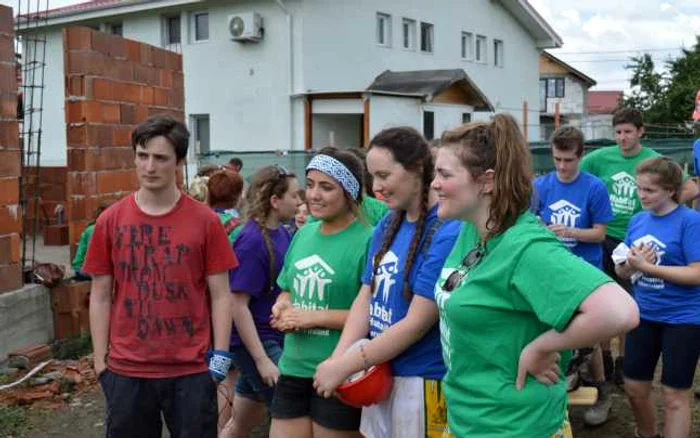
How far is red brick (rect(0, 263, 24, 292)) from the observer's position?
19.7ft

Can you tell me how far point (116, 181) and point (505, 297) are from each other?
19.9 feet

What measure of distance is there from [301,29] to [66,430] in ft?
55.4

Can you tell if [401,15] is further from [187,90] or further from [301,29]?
[187,90]

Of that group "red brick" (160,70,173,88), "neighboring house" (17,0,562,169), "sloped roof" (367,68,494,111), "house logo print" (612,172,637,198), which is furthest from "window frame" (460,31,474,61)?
"house logo print" (612,172,637,198)

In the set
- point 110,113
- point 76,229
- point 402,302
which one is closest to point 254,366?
point 402,302

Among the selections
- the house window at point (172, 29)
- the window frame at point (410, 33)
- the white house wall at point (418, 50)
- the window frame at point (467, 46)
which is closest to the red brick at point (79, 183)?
the white house wall at point (418, 50)

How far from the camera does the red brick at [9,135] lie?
237 inches

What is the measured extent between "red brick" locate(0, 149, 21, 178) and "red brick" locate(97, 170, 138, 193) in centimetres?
110

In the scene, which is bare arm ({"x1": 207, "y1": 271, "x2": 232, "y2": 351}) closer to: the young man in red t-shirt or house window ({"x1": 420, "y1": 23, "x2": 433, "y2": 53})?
the young man in red t-shirt

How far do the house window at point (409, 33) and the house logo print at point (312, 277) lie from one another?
2241cm

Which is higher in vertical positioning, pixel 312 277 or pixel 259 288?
pixel 312 277

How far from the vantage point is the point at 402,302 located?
290 cm

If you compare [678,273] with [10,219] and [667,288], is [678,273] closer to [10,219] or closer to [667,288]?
[667,288]

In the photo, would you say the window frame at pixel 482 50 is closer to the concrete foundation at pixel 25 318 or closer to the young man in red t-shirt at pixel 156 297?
the concrete foundation at pixel 25 318
